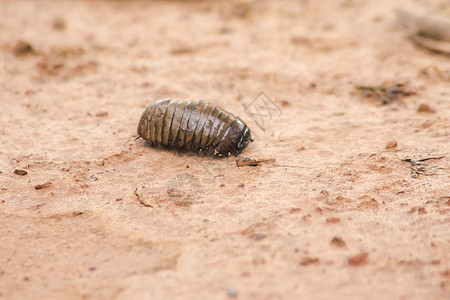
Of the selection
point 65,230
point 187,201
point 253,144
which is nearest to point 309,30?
point 253,144

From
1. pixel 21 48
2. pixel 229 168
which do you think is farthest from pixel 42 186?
pixel 21 48

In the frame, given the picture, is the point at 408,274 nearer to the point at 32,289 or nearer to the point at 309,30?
the point at 32,289

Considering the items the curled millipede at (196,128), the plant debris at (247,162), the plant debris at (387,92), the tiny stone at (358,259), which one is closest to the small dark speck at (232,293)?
the tiny stone at (358,259)

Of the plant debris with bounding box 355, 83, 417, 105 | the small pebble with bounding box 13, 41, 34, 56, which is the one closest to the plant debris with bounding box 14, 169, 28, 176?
the small pebble with bounding box 13, 41, 34, 56

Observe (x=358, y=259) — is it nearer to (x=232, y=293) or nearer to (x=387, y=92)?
(x=232, y=293)

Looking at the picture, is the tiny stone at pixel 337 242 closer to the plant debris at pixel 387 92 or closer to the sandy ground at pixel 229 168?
the sandy ground at pixel 229 168

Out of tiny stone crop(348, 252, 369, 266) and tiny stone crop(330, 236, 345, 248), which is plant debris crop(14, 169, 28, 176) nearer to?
tiny stone crop(330, 236, 345, 248)
